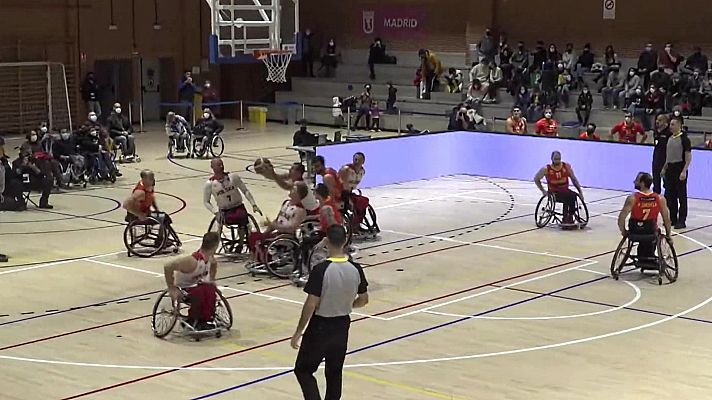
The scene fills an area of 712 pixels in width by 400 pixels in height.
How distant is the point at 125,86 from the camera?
35.7 metres

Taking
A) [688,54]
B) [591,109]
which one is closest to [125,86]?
[591,109]

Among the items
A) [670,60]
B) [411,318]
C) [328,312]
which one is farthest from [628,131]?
[328,312]

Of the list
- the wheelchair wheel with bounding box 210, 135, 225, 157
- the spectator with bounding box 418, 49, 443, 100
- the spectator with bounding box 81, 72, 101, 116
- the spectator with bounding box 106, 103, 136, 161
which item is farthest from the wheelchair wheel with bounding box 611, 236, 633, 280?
the spectator with bounding box 81, 72, 101, 116

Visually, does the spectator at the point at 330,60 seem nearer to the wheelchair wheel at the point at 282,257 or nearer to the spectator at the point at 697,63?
the spectator at the point at 697,63

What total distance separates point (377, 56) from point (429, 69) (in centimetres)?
342

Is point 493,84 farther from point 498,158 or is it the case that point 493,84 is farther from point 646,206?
point 646,206

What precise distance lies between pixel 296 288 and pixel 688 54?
20830 millimetres

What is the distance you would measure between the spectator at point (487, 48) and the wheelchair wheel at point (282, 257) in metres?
20.1

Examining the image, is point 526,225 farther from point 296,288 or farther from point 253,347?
point 253,347

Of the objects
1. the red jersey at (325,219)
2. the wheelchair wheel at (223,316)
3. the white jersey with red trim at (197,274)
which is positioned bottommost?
the wheelchair wheel at (223,316)

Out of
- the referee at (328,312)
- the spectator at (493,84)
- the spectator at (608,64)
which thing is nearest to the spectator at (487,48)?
the spectator at (493,84)

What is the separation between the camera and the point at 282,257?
14.0 meters

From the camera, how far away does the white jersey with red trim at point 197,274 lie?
11.0 meters

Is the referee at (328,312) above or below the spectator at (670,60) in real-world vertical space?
below
